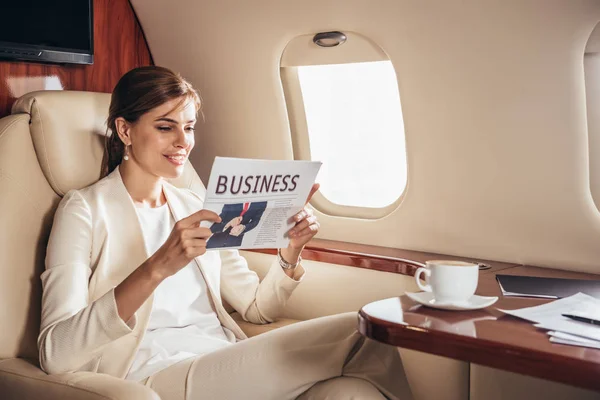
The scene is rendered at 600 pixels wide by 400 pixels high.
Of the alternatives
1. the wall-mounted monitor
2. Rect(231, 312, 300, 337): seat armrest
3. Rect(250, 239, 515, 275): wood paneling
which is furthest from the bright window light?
the wall-mounted monitor

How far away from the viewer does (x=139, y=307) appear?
157cm

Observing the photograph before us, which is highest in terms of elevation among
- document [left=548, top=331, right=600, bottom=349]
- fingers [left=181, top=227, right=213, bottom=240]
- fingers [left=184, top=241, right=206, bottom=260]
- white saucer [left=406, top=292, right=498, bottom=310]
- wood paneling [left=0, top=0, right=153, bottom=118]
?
wood paneling [left=0, top=0, right=153, bottom=118]

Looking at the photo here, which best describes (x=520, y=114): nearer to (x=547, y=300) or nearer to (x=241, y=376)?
(x=547, y=300)

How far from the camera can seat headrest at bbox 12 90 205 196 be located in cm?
181

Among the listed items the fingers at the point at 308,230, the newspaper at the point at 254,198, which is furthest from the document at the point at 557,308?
the fingers at the point at 308,230

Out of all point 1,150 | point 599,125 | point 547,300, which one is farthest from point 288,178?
point 599,125

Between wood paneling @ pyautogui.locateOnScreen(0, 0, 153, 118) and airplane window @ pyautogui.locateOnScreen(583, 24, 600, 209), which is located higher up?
wood paneling @ pyautogui.locateOnScreen(0, 0, 153, 118)

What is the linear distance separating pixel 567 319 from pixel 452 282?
0.20 meters

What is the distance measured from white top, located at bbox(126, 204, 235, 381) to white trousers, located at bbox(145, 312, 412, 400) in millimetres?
92

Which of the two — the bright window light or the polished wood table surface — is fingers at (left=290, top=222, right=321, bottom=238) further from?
the bright window light

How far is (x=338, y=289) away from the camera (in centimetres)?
214

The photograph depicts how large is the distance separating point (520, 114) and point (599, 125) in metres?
0.20

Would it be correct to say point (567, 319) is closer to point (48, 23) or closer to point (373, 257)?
point (373, 257)

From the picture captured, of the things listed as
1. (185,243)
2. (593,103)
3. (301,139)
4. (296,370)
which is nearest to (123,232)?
(185,243)
